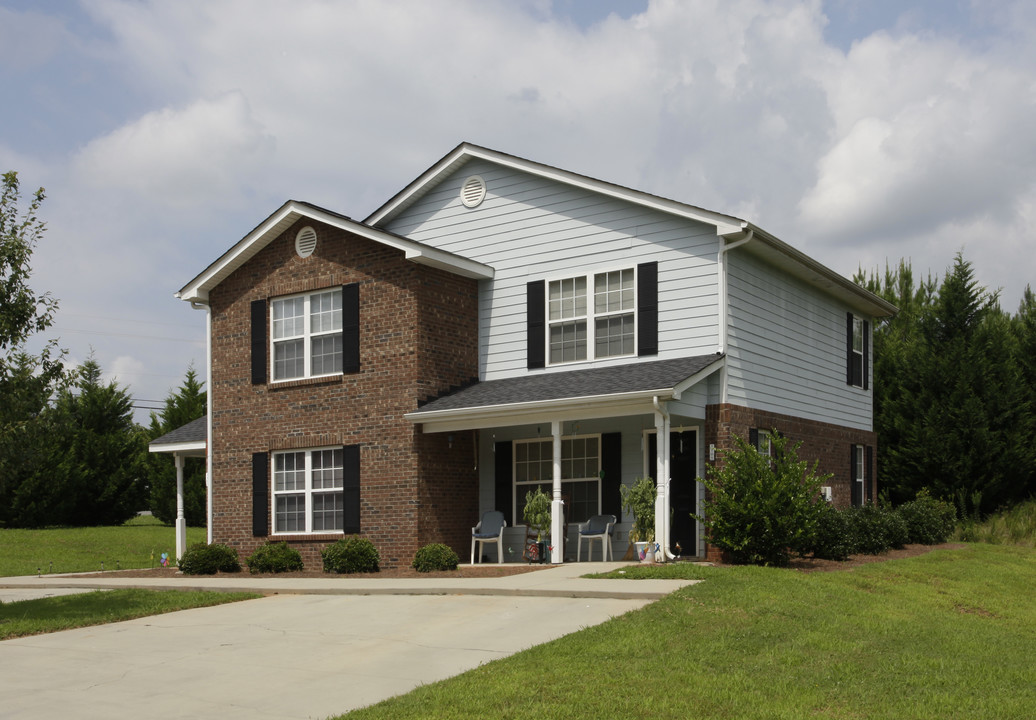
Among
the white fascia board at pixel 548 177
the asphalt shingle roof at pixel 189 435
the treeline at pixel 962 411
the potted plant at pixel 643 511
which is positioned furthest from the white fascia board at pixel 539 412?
the treeline at pixel 962 411

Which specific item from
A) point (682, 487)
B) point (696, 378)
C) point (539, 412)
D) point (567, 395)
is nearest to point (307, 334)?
point (539, 412)

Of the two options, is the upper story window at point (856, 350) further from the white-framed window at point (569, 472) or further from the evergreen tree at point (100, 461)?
the evergreen tree at point (100, 461)

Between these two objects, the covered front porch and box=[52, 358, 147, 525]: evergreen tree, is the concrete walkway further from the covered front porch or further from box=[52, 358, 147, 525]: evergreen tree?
box=[52, 358, 147, 525]: evergreen tree

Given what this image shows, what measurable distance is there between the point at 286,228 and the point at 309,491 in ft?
16.3

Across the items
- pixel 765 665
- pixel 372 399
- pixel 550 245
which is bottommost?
pixel 765 665

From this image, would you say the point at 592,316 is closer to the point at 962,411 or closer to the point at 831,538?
the point at 831,538

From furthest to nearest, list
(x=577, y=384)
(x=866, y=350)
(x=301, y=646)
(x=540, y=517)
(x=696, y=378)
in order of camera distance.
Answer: (x=866, y=350) → (x=540, y=517) → (x=577, y=384) → (x=696, y=378) → (x=301, y=646)

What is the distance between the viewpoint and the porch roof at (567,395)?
1553cm

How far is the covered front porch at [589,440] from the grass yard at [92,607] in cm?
497

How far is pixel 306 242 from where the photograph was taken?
64.5 ft

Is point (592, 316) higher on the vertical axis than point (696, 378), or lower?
higher

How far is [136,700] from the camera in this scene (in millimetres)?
8430

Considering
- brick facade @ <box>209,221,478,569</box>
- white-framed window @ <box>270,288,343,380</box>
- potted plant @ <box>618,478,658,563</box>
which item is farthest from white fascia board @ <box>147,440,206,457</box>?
potted plant @ <box>618,478,658,563</box>

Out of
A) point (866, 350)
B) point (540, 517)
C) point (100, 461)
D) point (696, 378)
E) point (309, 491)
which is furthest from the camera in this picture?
point (100, 461)
